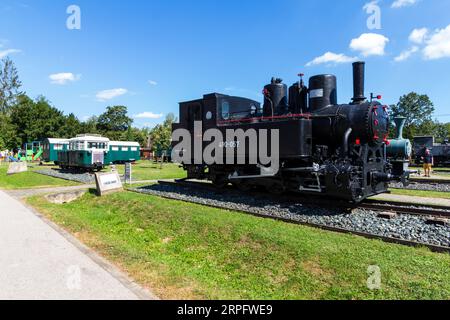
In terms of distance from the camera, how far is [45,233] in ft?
23.6

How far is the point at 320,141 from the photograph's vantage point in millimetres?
10352

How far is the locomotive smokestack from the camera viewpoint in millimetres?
9652

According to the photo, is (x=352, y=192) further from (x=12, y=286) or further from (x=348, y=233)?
(x=12, y=286)

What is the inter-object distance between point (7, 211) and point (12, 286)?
6461mm

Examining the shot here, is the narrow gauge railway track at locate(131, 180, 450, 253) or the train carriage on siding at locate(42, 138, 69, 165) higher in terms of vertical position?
the train carriage on siding at locate(42, 138, 69, 165)

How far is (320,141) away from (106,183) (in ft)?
28.0

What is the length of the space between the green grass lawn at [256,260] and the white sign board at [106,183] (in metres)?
4.31

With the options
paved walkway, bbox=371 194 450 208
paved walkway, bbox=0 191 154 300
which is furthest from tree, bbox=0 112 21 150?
paved walkway, bbox=371 194 450 208

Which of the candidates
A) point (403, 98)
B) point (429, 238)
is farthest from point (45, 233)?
point (403, 98)

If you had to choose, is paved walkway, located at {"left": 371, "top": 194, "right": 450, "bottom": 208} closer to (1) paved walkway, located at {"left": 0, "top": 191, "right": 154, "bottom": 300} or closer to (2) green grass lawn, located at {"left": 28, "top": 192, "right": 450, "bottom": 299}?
(2) green grass lawn, located at {"left": 28, "top": 192, "right": 450, "bottom": 299}

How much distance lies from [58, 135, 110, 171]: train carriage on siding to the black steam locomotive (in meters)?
14.9

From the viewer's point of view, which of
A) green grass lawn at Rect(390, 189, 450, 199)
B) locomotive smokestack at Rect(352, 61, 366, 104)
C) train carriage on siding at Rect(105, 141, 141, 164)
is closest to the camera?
locomotive smokestack at Rect(352, 61, 366, 104)

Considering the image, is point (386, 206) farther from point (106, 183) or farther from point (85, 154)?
point (85, 154)

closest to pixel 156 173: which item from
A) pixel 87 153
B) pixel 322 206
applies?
pixel 87 153
